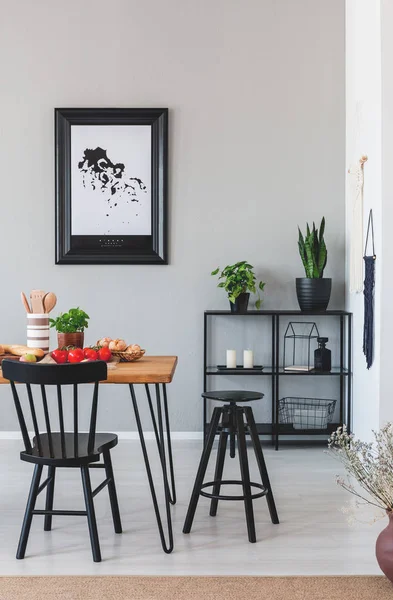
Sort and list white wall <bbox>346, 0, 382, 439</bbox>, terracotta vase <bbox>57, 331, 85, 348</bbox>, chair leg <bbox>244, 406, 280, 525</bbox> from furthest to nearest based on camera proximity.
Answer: white wall <bbox>346, 0, 382, 439</bbox>
terracotta vase <bbox>57, 331, 85, 348</bbox>
chair leg <bbox>244, 406, 280, 525</bbox>

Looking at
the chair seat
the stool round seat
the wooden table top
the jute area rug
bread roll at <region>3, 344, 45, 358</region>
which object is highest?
bread roll at <region>3, 344, 45, 358</region>

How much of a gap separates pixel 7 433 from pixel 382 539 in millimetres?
3378

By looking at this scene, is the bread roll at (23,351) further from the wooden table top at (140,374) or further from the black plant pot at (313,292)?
the black plant pot at (313,292)

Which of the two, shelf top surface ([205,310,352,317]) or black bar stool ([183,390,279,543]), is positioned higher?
shelf top surface ([205,310,352,317])

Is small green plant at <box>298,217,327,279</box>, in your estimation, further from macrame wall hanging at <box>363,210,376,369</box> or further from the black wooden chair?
the black wooden chair

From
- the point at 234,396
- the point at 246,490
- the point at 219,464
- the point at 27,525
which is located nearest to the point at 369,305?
the point at 234,396

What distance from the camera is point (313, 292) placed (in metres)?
5.12

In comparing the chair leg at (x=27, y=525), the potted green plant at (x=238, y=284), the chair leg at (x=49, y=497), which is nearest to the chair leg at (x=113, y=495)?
the chair leg at (x=49, y=497)

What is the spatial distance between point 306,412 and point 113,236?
1.84 m

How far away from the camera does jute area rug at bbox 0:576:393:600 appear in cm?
269

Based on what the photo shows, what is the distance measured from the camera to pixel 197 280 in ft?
17.8

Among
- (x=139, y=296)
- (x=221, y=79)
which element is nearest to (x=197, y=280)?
(x=139, y=296)

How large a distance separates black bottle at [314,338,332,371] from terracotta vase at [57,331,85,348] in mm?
2085

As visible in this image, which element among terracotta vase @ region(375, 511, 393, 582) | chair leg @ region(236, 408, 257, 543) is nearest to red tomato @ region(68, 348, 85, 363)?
chair leg @ region(236, 408, 257, 543)
